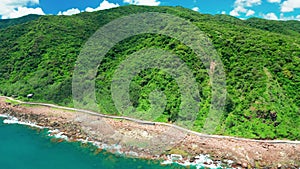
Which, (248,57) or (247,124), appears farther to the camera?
(248,57)

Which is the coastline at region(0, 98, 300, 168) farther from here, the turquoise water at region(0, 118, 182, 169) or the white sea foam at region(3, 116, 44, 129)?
the turquoise water at region(0, 118, 182, 169)

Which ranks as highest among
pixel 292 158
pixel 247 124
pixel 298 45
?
pixel 298 45

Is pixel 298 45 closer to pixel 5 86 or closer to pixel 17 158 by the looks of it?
pixel 17 158

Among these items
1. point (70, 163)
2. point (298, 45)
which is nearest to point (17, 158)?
point (70, 163)

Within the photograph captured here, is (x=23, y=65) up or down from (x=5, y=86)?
up

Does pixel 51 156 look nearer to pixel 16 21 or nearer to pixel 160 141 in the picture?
pixel 160 141

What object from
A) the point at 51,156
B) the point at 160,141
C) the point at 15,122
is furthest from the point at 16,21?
the point at 160,141

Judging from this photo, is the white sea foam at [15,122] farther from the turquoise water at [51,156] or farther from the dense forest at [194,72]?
the dense forest at [194,72]
